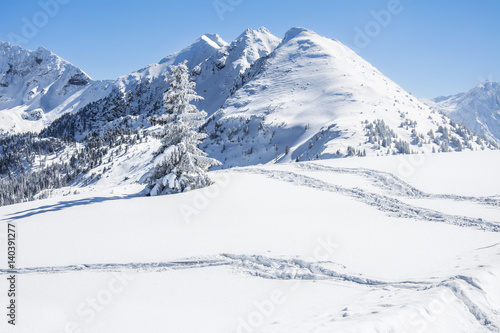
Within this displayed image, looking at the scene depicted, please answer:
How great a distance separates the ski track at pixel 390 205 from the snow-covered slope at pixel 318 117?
3237 centimetres

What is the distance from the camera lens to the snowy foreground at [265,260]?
6.65 metres

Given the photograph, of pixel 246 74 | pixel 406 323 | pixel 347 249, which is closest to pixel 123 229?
pixel 347 249

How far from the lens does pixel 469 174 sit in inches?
784

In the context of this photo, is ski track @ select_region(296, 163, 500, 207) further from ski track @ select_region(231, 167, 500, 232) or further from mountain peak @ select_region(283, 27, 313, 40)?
mountain peak @ select_region(283, 27, 313, 40)

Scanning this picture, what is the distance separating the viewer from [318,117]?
87750mm

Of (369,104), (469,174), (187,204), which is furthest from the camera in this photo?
(369,104)

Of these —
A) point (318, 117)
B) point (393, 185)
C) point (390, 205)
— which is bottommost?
point (390, 205)

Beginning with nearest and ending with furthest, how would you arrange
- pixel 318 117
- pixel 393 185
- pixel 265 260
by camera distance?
1. pixel 265 260
2. pixel 393 185
3. pixel 318 117

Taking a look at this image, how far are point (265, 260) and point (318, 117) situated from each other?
83.4 metres

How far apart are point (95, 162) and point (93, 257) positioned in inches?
8047

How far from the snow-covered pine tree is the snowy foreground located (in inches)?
67.8

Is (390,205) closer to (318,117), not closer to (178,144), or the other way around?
(178,144)

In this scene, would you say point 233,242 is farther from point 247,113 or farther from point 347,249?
point 247,113

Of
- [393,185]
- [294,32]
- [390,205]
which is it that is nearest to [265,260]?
[390,205]
